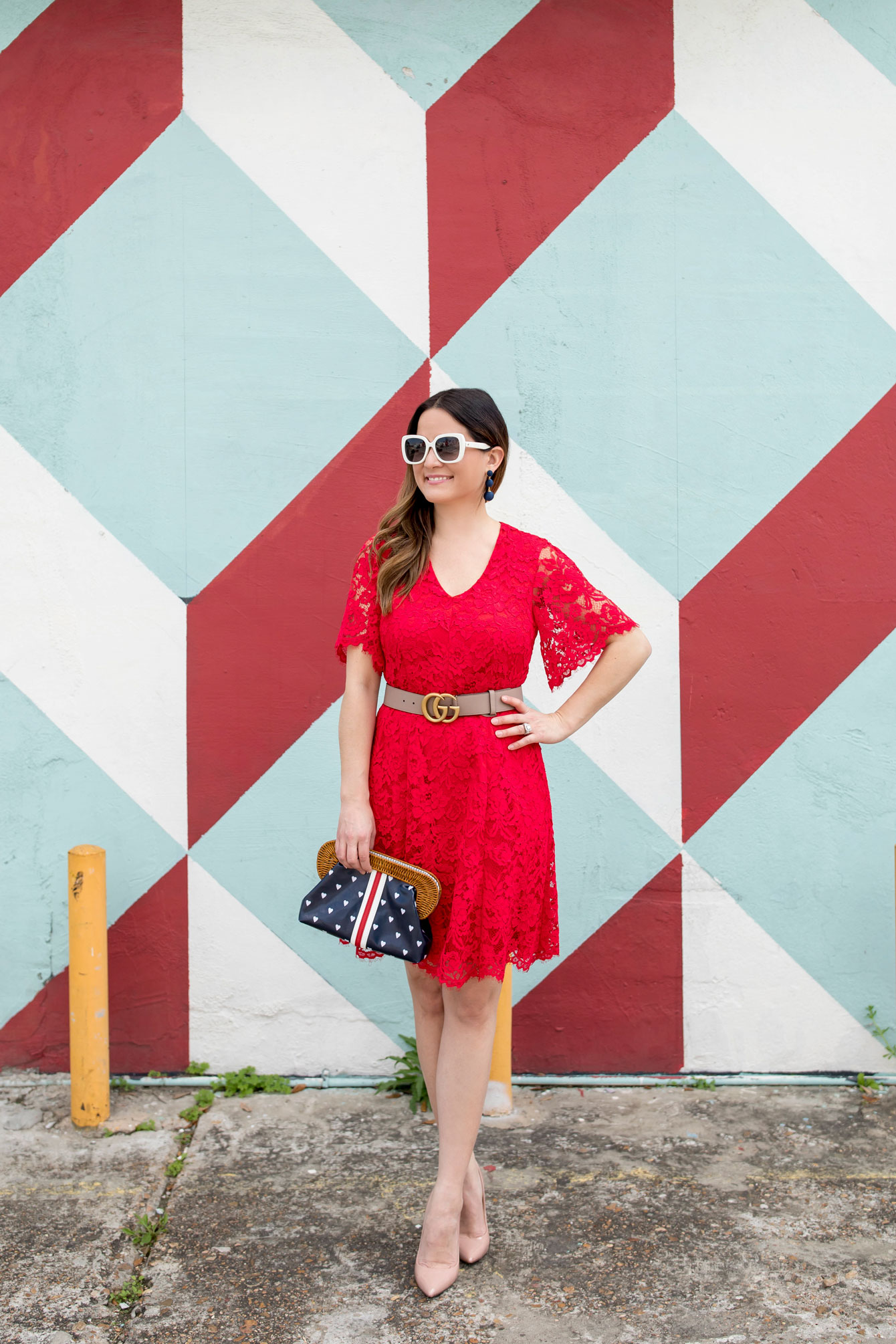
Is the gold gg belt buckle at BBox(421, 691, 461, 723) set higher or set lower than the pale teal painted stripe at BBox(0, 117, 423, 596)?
lower

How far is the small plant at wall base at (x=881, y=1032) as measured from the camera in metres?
3.35

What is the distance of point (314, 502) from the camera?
3287mm

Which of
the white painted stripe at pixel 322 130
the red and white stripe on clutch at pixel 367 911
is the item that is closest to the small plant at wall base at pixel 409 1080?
the red and white stripe on clutch at pixel 367 911

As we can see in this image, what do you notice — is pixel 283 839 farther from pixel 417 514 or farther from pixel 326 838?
pixel 417 514

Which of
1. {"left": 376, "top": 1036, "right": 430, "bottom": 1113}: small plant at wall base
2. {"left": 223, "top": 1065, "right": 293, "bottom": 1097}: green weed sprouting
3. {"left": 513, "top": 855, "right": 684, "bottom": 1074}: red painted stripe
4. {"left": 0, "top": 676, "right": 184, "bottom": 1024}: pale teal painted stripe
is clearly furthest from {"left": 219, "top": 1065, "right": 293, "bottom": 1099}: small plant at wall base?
{"left": 513, "top": 855, "right": 684, "bottom": 1074}: red painted stripe

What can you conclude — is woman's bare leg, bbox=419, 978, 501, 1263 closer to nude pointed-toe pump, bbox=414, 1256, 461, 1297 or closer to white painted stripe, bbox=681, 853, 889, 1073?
nude pointed-toe pump, bbox=414, 1256, 461, 1297

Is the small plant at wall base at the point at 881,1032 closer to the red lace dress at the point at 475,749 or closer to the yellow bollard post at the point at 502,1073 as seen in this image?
the yellow bollard post at the point at 502,1073

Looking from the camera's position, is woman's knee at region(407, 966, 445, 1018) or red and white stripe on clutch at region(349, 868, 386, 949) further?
woman's knee at region(407, 966, 445, 1018)

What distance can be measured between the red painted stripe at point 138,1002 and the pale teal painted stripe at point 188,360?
102 centimetres

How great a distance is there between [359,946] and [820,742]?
1.75m

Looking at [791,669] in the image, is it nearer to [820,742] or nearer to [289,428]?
[820,742]

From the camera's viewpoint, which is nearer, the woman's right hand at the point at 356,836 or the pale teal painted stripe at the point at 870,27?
the woman's right hand at the point at 356,836

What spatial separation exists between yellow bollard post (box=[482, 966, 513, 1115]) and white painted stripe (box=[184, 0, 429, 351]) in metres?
2.00

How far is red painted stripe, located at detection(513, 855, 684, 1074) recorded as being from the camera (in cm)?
334
